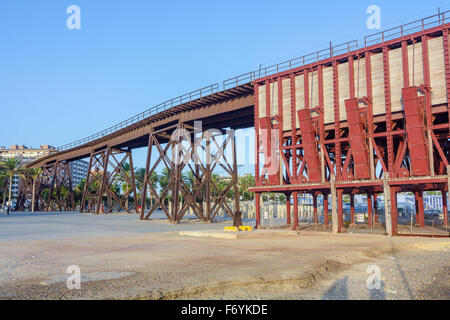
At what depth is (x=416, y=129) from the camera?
22.6 metres

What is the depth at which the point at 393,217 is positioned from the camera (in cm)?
2228

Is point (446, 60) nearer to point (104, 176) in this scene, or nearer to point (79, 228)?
point (79, 228)

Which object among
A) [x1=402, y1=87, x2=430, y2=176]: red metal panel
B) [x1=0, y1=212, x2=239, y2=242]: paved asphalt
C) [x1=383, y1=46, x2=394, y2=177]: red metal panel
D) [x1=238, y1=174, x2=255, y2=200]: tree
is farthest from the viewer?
[x1=238, y1=174, x2=255, y2=200]: tree

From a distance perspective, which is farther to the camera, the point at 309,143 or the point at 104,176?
the point at 104,176

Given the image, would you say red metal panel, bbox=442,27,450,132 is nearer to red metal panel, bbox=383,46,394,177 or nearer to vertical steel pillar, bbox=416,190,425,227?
red metal panel, bbox=383,46,394,177

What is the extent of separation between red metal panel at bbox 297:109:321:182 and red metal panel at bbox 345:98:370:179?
2967 millimetres

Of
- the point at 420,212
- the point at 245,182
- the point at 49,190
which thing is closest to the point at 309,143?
the point at 420,212

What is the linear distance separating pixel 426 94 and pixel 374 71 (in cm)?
398

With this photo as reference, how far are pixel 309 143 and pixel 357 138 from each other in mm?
3624

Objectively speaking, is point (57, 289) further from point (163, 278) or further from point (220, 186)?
point (220, 186)

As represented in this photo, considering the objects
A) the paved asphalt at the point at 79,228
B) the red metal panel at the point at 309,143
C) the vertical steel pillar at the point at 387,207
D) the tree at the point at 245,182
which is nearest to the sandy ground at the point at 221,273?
the vertical steel pillar at the point at 387,207

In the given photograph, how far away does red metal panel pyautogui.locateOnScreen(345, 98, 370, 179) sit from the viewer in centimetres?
2508

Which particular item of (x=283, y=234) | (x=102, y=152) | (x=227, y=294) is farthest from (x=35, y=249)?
(x=102, y=152)

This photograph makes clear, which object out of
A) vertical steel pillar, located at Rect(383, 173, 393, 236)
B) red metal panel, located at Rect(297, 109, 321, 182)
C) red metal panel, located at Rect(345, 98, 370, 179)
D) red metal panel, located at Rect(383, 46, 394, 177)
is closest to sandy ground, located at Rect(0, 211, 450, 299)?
vertical steel pillar, located at Rect(383, 173, 393, 236)
